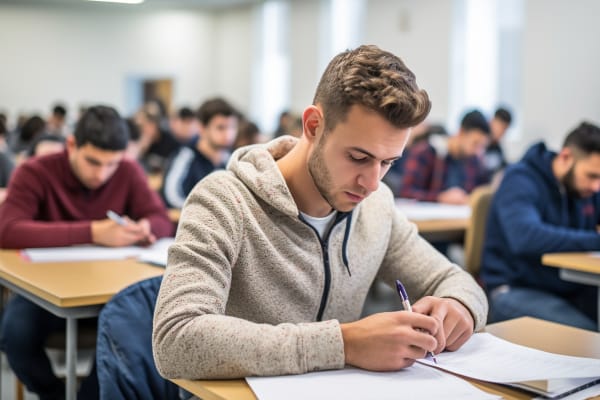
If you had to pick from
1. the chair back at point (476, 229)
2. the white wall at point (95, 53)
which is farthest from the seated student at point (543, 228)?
the white wall at point (95, 53)

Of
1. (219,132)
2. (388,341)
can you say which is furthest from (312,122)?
(219,132)

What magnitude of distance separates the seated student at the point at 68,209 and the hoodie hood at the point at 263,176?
1.14 m

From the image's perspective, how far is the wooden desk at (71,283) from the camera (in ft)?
5.98

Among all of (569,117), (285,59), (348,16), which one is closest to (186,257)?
(569,117)

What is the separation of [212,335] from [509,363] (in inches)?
20.9

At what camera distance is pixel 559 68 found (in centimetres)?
722

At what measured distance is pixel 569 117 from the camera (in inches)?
281

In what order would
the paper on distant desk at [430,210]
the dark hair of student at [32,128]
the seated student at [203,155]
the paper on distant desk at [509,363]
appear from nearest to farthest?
the paper on distant desk at [509,363] → the paper on distant desk at [430,210] → the seated student at [203,155] → the dark hair of student at [32,128]

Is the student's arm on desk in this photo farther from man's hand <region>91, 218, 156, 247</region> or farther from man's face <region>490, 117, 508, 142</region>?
man's face <region>490, 117, 508, 142</region>

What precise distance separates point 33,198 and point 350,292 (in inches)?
60.0

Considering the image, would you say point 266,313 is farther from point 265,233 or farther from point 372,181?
point 372,181

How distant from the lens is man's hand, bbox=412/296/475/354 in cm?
133

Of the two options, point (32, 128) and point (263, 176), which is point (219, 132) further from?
point (32, 128)

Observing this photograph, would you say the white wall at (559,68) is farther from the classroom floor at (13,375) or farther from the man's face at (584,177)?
the classroom floor at (13,375)
